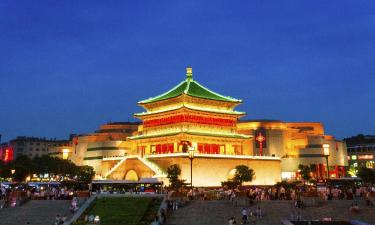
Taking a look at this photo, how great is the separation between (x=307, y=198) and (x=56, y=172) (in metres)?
56.6

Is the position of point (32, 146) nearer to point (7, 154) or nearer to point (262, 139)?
point (7, 154)

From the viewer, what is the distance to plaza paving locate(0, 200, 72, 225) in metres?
33.9

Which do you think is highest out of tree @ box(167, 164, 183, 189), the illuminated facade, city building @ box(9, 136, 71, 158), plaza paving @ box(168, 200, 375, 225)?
city building @ box(9, 136, 71, 158)

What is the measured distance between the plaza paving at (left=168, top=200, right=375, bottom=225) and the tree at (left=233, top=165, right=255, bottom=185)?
25.6 m

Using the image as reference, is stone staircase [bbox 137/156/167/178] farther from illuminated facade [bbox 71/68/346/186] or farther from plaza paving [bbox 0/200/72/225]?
plaza paving [bbox 0/200/72/225]

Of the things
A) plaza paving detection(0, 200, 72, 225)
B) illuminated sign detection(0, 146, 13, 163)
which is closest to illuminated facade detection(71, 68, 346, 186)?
plaza paving detection(0, 200, 72, 225)

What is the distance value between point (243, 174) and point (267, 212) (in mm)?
29234

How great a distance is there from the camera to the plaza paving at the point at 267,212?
3153cm

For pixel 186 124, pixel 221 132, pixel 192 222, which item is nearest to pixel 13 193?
pixel 192 222

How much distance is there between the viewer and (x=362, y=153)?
117375 millimetres

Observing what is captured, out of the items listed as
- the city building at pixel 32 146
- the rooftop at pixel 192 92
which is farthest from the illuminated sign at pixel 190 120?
the city building at pixel 32 146

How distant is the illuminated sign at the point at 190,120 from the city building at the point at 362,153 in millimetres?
54019

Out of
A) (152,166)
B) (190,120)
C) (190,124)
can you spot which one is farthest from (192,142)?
(152,166)

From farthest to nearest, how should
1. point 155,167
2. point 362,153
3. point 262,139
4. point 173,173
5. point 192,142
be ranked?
1. point 362,153
2. point 262,139
3. point 192,142
4. point 155,167
5. point 173,173
